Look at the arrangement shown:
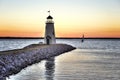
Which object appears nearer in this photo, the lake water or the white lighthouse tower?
the lake water

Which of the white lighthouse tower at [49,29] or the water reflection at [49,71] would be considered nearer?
the water reflection at [49,71]

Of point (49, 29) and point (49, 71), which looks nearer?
point (49, 71)

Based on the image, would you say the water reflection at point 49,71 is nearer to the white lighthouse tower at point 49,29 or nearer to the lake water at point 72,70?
the lake water at point 72,70

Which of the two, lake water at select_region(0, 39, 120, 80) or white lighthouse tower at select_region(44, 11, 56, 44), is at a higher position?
white lighthouse tower at select_region(44, 11, 56, 44)

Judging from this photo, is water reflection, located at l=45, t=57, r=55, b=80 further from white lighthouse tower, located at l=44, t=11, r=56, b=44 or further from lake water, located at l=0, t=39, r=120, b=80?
white lighthouse tower, located at l=44, t=11, r=56, b=44

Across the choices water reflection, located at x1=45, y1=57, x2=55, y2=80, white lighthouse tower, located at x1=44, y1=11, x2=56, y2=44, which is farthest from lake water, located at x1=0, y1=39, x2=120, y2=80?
white lighthouse tower, located at x1=44, y1=11, x2=56, y2=44

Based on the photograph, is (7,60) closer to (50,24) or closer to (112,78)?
(112,78)

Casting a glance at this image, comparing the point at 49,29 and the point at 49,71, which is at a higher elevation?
the point at 49,29

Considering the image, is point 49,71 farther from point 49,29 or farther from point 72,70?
point 49,29

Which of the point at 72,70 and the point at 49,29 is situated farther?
the point at 49,29

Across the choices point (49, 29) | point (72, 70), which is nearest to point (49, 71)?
point (72, 70)

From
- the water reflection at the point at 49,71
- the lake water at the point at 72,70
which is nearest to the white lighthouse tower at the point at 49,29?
the lake water at the point at 72,70

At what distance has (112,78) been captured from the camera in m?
16.8

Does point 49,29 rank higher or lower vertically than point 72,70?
higher
